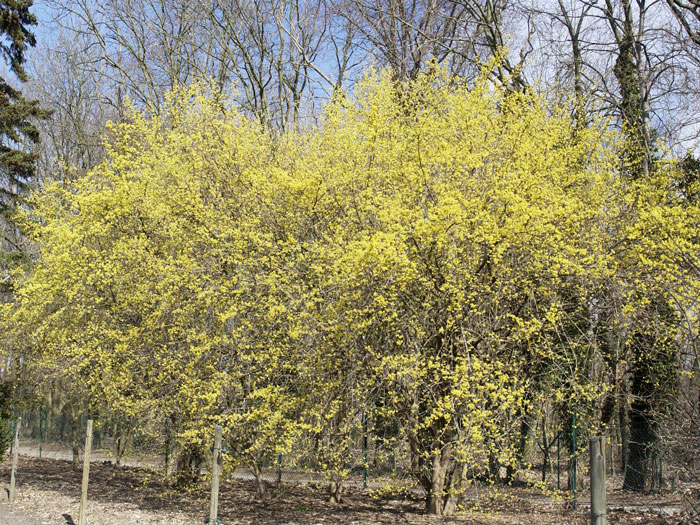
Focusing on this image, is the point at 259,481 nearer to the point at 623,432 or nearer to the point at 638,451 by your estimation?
the point at 638,451

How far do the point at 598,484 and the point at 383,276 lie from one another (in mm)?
4302

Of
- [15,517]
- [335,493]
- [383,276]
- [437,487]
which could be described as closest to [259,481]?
[335,493]

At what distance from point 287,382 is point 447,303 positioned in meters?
2.17

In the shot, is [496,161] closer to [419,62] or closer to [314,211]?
[314,211]

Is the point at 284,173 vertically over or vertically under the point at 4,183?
under

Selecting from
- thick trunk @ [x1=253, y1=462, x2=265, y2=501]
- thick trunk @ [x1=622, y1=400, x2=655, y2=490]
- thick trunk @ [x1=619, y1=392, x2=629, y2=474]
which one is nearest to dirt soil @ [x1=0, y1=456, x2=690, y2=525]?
thick trunk @ [x1=253, y1=462, x2=265, y2=501]

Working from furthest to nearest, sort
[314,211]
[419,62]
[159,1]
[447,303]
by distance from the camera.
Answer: [159,1]
[419,62]
[314,211]
[447,303]

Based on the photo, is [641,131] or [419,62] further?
[419,62]

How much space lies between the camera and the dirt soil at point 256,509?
823cm

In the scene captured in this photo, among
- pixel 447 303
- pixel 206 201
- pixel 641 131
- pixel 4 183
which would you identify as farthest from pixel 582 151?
pixel 4 183

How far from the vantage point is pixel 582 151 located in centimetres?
845

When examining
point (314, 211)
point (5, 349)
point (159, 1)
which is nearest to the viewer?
point (314, 211)

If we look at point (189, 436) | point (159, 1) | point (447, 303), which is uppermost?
point (159, 1)

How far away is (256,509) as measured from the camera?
30.4ft
